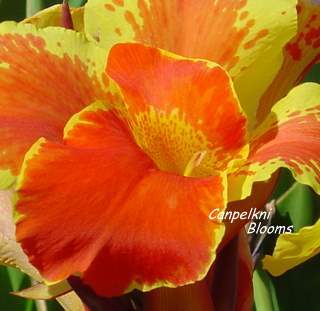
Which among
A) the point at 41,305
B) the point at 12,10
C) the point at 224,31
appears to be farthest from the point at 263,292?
the point at 12,10

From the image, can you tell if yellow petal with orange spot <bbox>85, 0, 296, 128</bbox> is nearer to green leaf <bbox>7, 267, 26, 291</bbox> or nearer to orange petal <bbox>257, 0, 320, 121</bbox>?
orange petal <bbox>257, 0, 320, 121</bbox>

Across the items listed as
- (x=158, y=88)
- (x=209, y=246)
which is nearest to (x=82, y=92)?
(x=158, y=88)

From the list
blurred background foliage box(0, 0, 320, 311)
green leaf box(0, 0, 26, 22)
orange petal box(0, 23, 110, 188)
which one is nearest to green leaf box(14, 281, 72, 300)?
orange petal box(0, 23, 110, 188)

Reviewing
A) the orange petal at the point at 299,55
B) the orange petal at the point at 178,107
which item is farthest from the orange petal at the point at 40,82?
the orange petal at the point at 299,55

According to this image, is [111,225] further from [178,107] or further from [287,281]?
[287,281]

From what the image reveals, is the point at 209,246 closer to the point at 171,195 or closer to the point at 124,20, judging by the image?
the point at 171,195

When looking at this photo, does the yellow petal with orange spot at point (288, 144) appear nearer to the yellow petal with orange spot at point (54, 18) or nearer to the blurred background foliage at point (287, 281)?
the yellow petal with orange spot at point (54, 18)
